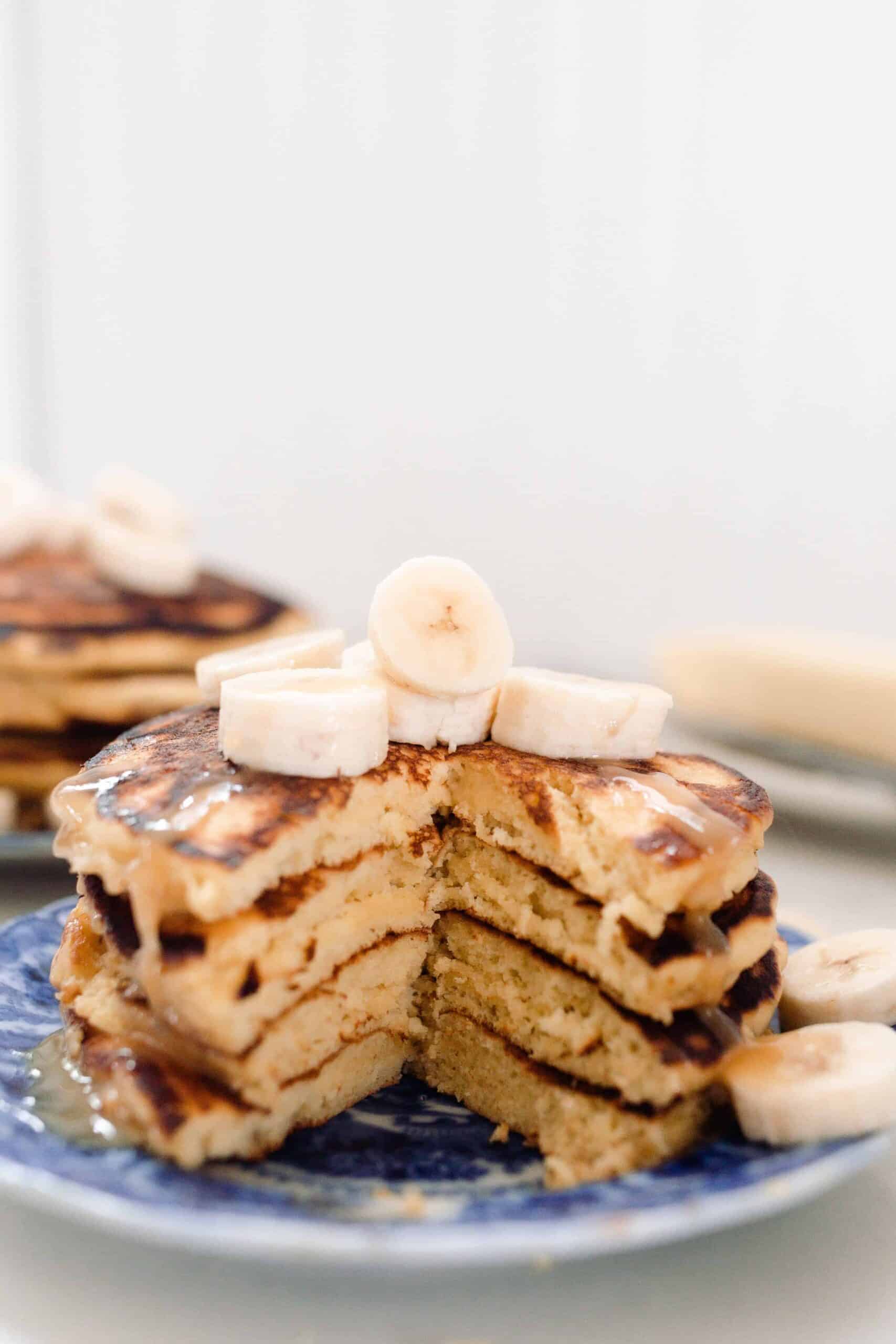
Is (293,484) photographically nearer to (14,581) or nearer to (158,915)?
(14,581)

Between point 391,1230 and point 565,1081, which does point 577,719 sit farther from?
point 391,1230

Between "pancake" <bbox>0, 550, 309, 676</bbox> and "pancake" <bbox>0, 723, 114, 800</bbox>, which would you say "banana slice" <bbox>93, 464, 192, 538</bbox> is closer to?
"pancake" <bbox>0, 550, 309, 676</bbox>

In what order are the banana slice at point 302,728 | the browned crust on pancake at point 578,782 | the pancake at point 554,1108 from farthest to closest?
the browned crust on pancake at point 578,782 → the banana slice at point 302,728 → the pancake at point 554,1108

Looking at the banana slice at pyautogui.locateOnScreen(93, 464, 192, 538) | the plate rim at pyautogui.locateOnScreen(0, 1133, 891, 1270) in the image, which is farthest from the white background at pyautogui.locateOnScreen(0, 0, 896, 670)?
the plate rim at pyautogui.locateOnScreen(0, 1133, 891, 1270)

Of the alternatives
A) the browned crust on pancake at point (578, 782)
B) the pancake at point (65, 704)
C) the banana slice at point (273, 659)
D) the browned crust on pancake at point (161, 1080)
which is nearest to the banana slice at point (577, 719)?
the browned crust on pancake at point (578, 782)

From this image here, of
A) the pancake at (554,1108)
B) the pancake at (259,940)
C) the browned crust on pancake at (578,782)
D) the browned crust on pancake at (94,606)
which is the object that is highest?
the browned crust on pancake at (578,782)

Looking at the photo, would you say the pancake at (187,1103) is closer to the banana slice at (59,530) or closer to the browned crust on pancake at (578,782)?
the browned crust on pancake at (578,782)

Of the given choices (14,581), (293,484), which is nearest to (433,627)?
(14,581)

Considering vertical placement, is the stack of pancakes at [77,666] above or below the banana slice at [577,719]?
below
